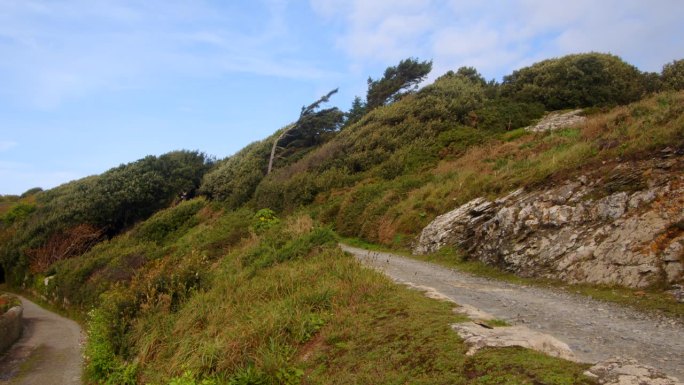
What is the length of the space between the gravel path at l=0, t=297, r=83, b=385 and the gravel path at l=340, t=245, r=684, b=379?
425 inches

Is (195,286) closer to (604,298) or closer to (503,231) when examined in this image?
(503,231)

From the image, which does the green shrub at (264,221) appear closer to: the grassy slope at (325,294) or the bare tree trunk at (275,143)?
the grassy slope at (325,294)

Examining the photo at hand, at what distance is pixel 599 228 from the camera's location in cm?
905

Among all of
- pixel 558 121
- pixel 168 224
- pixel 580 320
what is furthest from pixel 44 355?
pixel 558 121

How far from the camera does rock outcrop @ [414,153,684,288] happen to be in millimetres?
7840

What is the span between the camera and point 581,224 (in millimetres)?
9539

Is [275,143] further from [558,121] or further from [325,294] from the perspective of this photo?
[325,294]

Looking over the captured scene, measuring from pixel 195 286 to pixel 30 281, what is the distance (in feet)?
81.3

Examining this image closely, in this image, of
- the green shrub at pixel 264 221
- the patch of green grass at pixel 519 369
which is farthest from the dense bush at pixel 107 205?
the patch of green grass at pixel 519 369

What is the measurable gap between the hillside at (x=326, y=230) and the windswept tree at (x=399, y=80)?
205 mm

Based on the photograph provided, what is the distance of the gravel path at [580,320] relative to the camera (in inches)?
200

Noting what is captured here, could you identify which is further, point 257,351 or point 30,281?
point 30,281

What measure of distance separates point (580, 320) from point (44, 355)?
1667cm

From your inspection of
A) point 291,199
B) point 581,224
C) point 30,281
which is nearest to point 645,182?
point 581,224
